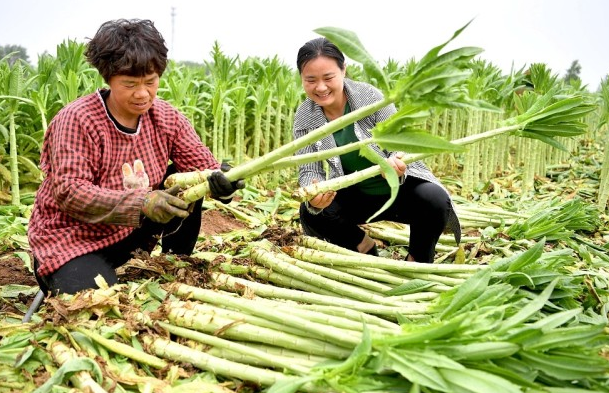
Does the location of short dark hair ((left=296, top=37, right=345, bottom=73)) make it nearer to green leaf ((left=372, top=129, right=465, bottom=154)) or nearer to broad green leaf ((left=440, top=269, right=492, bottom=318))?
green leaf ((left=372, top=129, right=465, bottom=154))

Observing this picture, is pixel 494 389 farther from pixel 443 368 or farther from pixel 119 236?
pixel 119 236

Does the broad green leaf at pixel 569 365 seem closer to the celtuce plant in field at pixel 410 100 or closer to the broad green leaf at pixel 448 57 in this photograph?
the celtuce plant in field at pixel 410 100

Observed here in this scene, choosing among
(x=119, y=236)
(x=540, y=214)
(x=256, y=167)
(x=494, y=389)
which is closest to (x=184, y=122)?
(x=119, y=236)

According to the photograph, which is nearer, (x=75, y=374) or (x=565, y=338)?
(x=565, y=338)

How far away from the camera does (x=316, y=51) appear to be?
2801 mm

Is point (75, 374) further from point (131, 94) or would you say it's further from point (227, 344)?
point (131, 94)

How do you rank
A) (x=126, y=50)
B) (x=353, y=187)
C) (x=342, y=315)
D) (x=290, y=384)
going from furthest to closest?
(x=353, y=187), (x=126, y=50), (x=342, y=315), (x=290, y=384)

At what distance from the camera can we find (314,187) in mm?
2430

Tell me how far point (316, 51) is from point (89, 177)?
1.20 metres

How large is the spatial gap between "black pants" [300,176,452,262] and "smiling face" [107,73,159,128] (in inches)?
42.1

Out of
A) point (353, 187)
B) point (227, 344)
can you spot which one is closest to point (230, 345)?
point (227, 344)

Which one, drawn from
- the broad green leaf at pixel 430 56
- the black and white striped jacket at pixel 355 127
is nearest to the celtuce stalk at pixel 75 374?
the broad green leaf at pixel 430 56

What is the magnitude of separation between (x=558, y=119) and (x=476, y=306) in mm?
1166

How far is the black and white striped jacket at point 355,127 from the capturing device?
2984 millimetres
